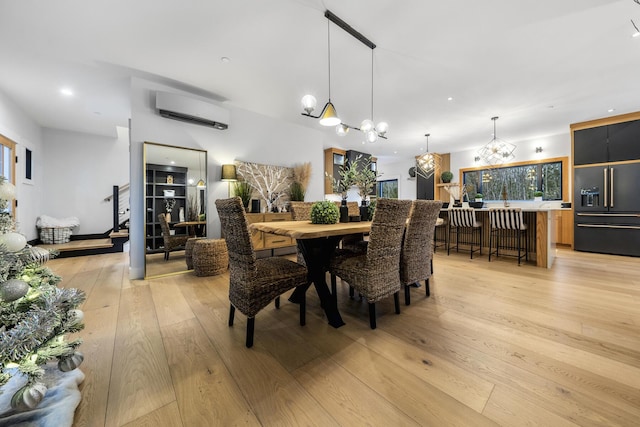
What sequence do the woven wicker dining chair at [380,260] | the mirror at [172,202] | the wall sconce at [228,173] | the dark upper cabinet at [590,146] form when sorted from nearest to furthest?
the woven wicker dining chair at [380,260], the mirror at [172,202], the wall sconce at [228,173], the dark upper cabinet at [590,146]

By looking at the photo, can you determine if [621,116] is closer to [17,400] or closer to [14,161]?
[17,400]

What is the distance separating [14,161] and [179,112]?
324 cm

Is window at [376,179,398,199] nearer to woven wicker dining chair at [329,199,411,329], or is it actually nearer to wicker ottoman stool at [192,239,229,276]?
wicker ottoman stool at [192,239,229,276]

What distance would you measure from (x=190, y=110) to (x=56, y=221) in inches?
170

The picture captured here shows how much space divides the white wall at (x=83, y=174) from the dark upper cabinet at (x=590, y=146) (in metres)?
9.87

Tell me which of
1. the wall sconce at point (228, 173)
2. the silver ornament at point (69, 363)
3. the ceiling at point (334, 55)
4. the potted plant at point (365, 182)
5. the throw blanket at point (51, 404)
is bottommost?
the throw blanket at point (51, 404)

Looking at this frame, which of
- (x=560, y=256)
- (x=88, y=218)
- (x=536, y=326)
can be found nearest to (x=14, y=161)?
(x=88, y=218)

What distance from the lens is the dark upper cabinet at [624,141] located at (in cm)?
444

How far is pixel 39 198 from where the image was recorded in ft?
16.3

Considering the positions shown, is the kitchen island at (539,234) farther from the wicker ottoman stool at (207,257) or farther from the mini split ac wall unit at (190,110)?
the mini split ac wall unit at (190,110)

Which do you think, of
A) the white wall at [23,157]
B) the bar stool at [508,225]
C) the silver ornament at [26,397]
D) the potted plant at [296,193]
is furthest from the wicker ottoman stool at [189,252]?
the bar stool at [508,225]

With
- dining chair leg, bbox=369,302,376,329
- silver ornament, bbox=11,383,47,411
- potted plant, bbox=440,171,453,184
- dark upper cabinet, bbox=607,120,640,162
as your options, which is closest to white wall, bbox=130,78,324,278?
silver ornament, bbox=11,383,47,411

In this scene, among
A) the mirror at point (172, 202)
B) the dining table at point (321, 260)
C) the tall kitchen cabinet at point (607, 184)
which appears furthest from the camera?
the tall kitchen cabinet at point (607, 184)

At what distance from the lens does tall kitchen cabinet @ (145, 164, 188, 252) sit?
3.36 meters
